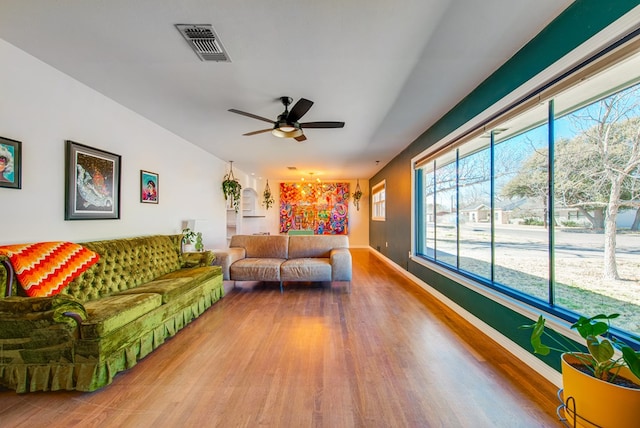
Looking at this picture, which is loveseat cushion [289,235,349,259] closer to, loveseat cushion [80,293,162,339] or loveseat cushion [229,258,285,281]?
loveseat cushion [229,258,285,281]

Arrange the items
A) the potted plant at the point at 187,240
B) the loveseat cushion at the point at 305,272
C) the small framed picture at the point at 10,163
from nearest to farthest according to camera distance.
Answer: the small framed picture at the point at 10,163
the loveseat cushion at the point at 305,272
the potted plant at the point at 187,240

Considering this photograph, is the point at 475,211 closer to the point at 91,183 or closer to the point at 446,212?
the point at 446,212

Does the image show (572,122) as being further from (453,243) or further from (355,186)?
(355,186)

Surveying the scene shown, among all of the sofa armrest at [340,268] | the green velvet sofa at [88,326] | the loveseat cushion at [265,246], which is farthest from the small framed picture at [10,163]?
the sofa armrest at [340,268]

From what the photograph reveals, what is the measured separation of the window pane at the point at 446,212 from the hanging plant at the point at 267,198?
5.78 m

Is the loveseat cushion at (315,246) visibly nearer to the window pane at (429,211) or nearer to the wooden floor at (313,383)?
the window pane at (429,211)

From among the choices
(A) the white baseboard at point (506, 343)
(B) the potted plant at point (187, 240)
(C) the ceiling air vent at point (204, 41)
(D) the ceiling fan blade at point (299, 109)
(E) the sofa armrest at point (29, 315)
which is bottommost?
(A) the white baseboard at point (506, 343)

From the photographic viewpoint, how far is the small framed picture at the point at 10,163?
6.31ft

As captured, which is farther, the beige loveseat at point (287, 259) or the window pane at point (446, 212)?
the beige loveseat at point (287, 259)

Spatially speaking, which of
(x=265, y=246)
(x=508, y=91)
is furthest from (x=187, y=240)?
(x=508, y=91)

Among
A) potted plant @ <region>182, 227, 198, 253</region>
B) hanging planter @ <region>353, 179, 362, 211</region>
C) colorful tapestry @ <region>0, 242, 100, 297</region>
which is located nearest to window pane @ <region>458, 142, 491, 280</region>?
colorful tapestry @ <region>0, 242, 100, 297</region>

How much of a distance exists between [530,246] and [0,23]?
14.4 ft

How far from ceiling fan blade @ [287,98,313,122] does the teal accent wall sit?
5.75ft

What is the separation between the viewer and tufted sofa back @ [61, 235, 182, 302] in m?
2.22
